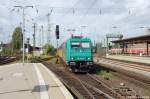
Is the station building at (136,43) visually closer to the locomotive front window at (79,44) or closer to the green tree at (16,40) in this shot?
the locomotive front window at (79,44)

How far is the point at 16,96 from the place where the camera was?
44.5 feet

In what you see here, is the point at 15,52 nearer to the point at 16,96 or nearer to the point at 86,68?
the point at 86,68

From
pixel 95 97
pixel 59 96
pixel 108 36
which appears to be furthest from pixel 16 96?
pixel 108 36

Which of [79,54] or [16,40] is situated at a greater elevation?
[16,40]

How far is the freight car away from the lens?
31078mm

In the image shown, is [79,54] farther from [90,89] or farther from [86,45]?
[90,89]

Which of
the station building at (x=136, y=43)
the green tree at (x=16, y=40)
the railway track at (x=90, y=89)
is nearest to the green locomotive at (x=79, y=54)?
the railway track at (x=90, y=89)

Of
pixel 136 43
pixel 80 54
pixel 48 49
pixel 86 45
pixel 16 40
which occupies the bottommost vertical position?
pixel 80 54

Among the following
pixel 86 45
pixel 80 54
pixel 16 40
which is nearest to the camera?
pixel 80 54

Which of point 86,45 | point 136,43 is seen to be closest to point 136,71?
point 86,45

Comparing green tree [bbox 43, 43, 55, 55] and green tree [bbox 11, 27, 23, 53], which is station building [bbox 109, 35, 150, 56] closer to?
green tree [bbox 43, 43, 55, 55]

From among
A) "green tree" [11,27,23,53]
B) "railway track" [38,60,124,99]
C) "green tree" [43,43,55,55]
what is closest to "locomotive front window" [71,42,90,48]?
"railway track" [38,60,124,99]

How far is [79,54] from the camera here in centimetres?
3131

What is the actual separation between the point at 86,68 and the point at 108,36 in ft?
302
